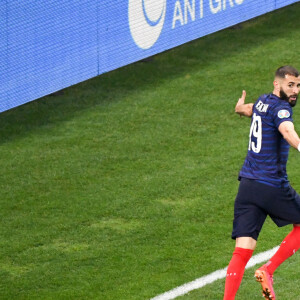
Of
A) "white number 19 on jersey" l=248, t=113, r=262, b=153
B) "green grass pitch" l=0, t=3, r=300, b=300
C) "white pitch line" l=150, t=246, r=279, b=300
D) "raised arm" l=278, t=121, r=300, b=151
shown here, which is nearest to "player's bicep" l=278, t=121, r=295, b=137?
"raised arm" l=278, t=121, r=300, b=151

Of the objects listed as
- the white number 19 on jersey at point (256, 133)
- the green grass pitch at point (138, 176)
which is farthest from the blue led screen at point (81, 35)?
the white number 19 on jersey at point (256, 133)

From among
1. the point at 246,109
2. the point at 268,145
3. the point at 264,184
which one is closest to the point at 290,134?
the point at 268,145

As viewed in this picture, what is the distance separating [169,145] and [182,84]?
2116 millimetres

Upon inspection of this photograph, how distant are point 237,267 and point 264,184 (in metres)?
0.65

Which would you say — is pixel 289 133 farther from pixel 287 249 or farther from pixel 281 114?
pixel 287 249

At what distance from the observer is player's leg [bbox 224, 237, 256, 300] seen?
23.1 ft

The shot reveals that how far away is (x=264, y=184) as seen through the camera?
7.17 m

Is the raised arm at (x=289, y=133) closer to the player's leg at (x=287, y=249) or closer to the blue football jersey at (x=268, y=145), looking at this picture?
the blue football jersey at (x=268, y=145)

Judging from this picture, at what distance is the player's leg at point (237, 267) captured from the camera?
705 cm

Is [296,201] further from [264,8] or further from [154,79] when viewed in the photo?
[264,8]

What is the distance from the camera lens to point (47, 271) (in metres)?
8.12

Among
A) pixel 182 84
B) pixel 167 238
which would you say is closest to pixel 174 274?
pixel 167 238

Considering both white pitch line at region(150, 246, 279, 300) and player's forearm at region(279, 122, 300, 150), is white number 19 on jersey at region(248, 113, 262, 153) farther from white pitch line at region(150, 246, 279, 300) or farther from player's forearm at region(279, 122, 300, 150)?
white pitch line at region(150, 246, 279, 300)

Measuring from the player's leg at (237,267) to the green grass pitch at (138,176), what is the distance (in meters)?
0.51
